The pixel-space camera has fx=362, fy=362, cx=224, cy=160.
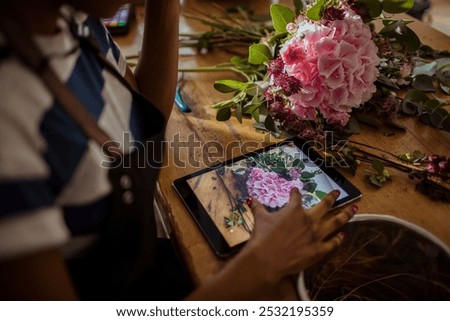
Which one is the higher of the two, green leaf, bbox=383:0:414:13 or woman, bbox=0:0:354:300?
green leaf, bbox=383:0:414:13

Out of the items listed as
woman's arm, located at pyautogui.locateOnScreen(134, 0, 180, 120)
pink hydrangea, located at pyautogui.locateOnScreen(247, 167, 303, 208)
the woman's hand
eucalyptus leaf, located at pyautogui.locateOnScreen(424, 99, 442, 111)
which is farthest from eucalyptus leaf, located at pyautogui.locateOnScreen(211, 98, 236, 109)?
eucalyptus leaf, located at pyautogui.locateOnScreen(424, 99, 442, 111)

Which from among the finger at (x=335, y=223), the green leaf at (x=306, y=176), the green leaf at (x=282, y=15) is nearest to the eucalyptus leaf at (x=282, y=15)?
the green leaf at (x=282, y=15)

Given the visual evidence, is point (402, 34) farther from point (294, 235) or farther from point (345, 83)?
point (294, 235)

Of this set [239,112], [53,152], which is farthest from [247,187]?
[53,152]

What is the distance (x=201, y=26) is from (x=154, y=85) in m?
0.48

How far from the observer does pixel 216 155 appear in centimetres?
76

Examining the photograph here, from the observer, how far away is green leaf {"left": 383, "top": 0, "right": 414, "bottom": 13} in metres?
0.76

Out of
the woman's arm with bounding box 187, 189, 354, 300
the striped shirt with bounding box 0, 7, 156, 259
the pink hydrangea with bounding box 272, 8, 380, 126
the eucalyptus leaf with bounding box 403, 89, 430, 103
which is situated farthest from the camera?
the eucalyptus leaf with bounding box 403, 89, 430, 103

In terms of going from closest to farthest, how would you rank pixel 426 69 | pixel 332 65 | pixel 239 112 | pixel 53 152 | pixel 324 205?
pixel 53 152
pixel 324 205
pixel 332 65
pixel 239 112
pixel 426 69

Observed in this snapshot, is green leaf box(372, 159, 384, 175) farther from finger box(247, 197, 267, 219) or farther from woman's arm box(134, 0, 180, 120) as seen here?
woman's arm box(134, 0, 180, 120)

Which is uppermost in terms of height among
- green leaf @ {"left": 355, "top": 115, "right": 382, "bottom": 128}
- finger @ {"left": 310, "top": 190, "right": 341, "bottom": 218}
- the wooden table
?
green leaf @ {"left": 355, "top": 115, "right": 382, "bottom": 128}

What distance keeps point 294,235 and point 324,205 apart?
8cm

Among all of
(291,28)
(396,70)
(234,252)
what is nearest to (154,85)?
(291,28)

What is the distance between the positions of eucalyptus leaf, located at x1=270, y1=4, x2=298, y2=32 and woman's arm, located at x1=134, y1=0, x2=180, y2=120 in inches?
8.9
